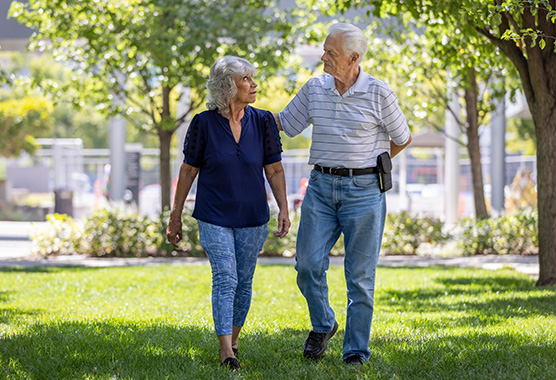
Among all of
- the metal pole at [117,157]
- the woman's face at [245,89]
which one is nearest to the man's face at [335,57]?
the woman's face at [245,89]

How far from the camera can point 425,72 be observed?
13516 mm

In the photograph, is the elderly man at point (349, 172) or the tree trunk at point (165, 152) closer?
the elderly man at point (349, 172)

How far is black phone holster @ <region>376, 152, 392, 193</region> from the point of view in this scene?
14.4ft

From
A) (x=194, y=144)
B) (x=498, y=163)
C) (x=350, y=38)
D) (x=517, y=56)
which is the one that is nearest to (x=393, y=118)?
(x=350, y=38)

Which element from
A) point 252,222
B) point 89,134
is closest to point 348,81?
point 252,222

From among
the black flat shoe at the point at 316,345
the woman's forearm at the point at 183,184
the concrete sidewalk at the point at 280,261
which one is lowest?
the concrete sidewalk at the point at 280,261

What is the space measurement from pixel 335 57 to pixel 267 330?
227 cm

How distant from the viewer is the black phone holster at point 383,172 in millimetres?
4398

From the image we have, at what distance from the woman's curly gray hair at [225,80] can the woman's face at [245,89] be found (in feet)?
0.08

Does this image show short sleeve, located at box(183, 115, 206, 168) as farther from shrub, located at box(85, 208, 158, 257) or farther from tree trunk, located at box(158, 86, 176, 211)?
shrub, located at box(85, 208, 158, 257)

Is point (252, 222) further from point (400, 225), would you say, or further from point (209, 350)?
point (400, 225)

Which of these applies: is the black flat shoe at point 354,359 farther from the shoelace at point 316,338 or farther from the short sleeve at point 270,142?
the short sleeve at point 270,142

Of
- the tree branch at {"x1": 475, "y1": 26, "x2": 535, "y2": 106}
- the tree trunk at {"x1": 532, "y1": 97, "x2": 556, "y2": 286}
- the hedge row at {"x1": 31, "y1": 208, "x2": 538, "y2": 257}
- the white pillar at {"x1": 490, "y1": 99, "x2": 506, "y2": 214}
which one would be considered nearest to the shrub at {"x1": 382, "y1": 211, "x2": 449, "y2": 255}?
the hedge row at {"x1": 31, "y1": 208, "x2": 538, "y2": 257}

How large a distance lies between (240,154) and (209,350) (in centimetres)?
129
